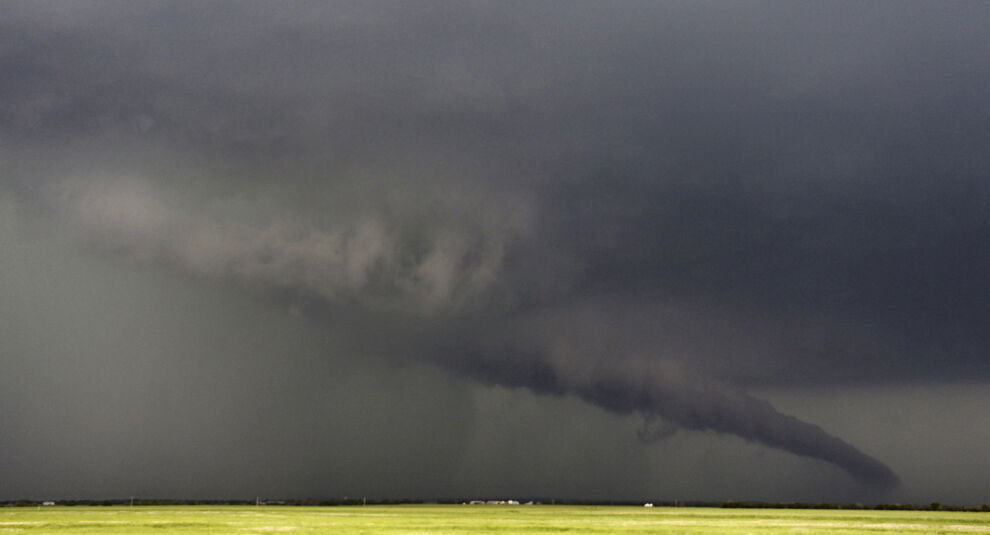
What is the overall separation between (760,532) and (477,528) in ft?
99.0

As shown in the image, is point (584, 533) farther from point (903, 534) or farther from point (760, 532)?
point (903, 534)

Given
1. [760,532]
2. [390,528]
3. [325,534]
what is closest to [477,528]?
[390,528]

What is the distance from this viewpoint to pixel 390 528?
92875 mm

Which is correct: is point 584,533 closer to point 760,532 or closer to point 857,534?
point 760,532

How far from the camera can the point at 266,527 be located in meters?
96.4

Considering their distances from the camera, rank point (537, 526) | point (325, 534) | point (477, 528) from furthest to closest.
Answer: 1. point (537, 526)
2. point (477, 528)
3. point (325, 534)

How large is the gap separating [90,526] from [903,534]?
288ft

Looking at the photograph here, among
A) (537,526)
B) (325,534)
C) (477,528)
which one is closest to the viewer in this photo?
(325,534)

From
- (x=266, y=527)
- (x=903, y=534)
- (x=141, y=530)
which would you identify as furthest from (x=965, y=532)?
Result: (x=141, y=530)

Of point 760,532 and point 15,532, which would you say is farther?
point 760,532

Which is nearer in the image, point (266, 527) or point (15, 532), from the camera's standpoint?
point (15, 532)

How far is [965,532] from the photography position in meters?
94.6

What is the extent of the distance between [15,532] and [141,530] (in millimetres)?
11808

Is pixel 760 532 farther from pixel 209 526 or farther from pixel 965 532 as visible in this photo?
pixel 209 526
